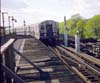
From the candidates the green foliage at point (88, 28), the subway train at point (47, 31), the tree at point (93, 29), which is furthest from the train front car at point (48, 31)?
the tree at point (93, 29)

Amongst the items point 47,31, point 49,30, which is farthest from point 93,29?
point 47,31

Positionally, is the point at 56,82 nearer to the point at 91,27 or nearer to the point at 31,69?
the point at 31,69

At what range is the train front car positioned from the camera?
2939 centimetres

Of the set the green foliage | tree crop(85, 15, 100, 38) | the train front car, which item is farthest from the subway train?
tree crop(85, 15, 100, 38)

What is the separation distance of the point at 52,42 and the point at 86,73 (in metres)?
18.8

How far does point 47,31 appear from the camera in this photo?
2975cm

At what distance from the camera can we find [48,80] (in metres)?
8.94

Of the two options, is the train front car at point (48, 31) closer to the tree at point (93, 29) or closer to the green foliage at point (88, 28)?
the green foliage at point (88, 28)

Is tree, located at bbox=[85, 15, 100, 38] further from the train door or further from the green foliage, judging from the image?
the train door

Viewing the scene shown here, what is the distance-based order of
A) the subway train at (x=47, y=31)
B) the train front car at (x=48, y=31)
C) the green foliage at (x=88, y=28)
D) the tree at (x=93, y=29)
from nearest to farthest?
the subway train at (x=47, y=31)
the train front car at (x=48, y=31)
the tree at (x=93, y=29)
the green foliage at (x=88, y=28)

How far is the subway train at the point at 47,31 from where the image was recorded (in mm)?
29281

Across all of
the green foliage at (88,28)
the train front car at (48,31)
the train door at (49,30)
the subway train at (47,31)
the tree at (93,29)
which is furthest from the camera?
the green foliage at (88,28)

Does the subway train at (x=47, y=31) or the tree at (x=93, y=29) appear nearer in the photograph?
the subway train at (x=47, y=31)

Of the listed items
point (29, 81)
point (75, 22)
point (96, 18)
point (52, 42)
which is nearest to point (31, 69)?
point (29, 81)
